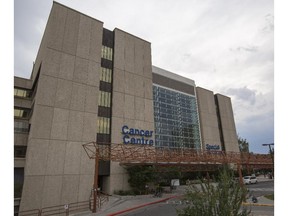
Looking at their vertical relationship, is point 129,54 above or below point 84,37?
above

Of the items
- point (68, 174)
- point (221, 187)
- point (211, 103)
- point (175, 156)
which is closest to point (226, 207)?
point (221, 187)

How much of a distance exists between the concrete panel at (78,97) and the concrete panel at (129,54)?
11.2 meters

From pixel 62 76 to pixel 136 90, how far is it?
14.5 meters

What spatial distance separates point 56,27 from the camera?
3459cm

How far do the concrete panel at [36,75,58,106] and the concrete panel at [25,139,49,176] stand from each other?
5.77m

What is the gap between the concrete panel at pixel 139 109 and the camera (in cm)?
4042

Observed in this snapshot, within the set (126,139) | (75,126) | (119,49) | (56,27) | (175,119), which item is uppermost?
(119,49)

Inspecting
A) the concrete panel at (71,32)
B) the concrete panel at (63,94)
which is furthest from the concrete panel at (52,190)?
the concrete panel at (71,32)

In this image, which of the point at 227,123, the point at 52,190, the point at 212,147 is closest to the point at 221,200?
the point at 52,190

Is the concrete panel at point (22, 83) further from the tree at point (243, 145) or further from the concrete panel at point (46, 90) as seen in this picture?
the tree at point (243, 145)

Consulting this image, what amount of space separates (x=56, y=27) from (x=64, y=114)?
14701mm

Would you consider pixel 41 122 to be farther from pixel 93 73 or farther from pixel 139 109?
pixel 139 109

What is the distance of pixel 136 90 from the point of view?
42.1m

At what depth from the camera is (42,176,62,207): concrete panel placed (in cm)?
2755
